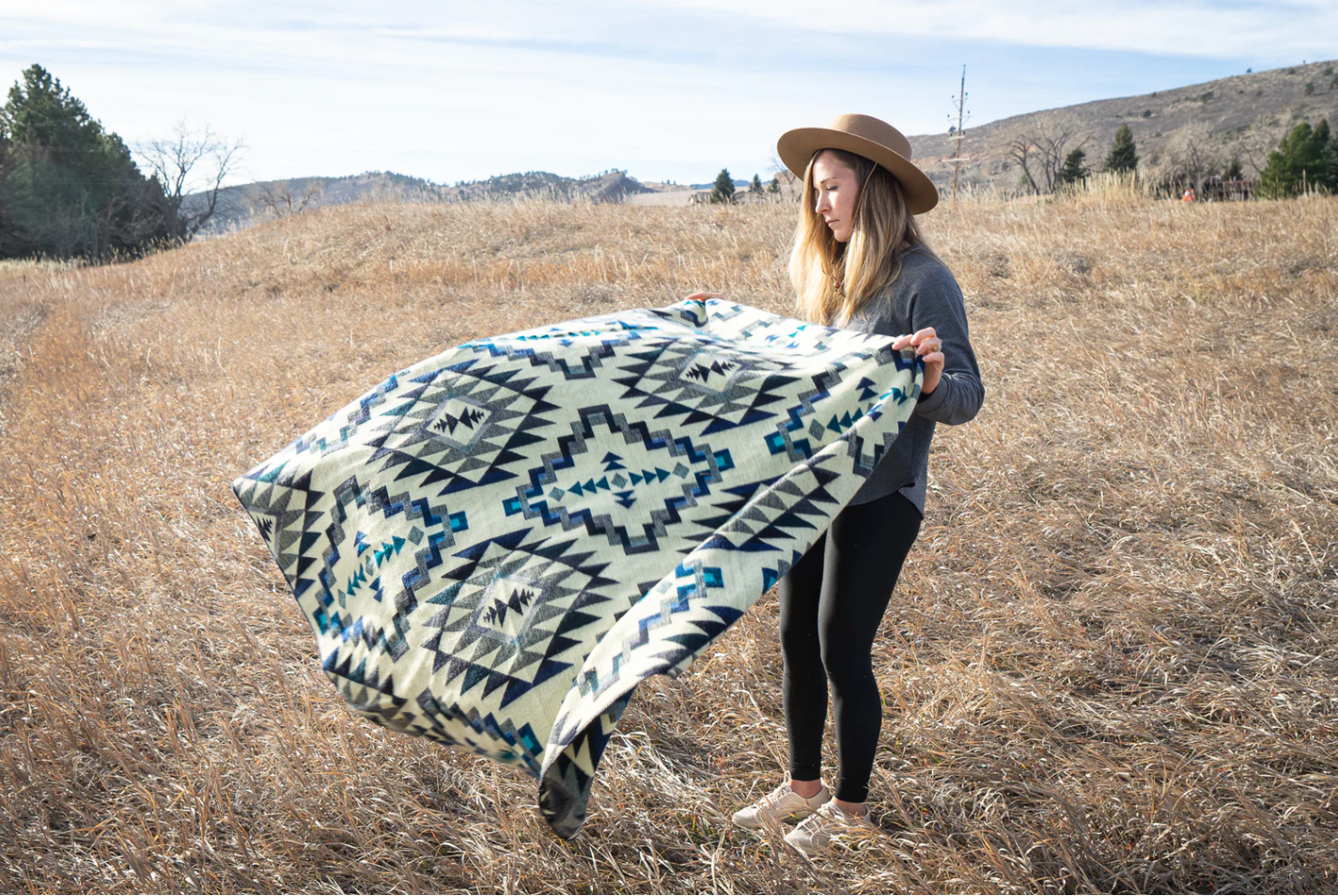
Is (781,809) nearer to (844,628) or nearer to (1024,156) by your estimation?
(844,628)

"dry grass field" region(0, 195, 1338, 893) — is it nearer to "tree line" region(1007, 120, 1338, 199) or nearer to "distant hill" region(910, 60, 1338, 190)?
"tree line" region(1007, 120, 1338, 199)

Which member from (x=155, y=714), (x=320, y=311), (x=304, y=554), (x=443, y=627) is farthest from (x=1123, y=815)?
(x=320, y=311)

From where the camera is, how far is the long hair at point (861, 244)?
227 centimetres

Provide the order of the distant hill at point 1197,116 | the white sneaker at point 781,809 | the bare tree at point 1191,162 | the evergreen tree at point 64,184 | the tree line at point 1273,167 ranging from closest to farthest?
the white sneaker at point 781,809, the tree line at point 1273,167, the bare tree at point 1191,162, the evergreen tree at point 64,184, the distant hill at point 1197,116

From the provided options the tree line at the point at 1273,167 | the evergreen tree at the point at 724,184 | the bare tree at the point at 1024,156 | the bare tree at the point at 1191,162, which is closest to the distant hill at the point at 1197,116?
the bare tree at the point at 1024,156

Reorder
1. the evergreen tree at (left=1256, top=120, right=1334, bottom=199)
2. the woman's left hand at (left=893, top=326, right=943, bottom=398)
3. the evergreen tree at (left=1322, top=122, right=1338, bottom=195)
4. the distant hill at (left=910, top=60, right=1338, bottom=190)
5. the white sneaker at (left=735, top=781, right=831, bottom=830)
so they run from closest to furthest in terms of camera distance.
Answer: the woman's left hand at (left=893, top=326, right=943, bottom=398) → the white sneaker at (left=735, top=781, right=831, bottom=830) → the evergreen tree at (left=1256, top=120, right=1334, bottom=199) → the evergreen tree at (left=1322, top=122, right=1338, bottom=195) → the distant hill at (left=910, top=60, right=1338, bottom=190)

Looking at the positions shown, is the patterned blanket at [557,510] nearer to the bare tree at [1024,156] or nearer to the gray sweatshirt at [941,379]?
the gray sweatshirt at [941,379]

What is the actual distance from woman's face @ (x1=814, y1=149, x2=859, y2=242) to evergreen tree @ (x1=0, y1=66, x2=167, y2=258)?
4271 centimetres

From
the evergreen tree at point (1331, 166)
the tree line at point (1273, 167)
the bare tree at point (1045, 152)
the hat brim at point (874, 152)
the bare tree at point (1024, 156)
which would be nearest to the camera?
the hat brim at point (874, 152)

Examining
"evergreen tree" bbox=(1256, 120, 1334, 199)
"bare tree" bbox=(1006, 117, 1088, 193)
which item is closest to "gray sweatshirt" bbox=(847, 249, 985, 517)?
"evergreen tree" bbox=(1256, 120, 1334, 199)

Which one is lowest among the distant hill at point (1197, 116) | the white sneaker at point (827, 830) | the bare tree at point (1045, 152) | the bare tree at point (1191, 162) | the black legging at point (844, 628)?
the white sneaker at point (827, 830)

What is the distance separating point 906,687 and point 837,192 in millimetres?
1948

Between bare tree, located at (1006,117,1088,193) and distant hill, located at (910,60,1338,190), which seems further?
distant hill, located at (910,60,1338,190)

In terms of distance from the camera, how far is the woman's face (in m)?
2.32
